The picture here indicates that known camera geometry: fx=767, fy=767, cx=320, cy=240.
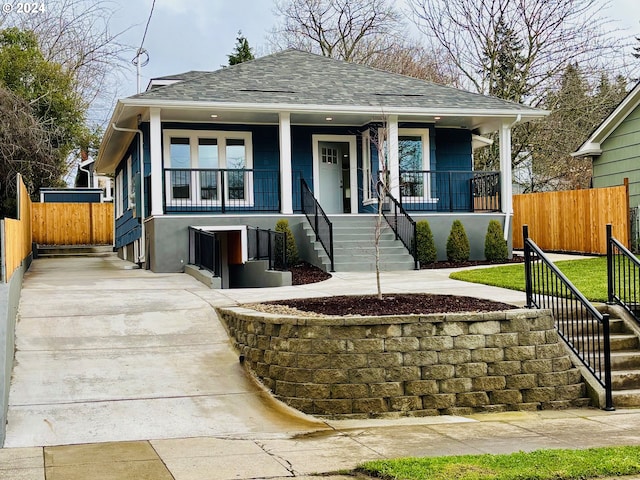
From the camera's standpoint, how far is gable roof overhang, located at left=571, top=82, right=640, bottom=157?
1975 cm

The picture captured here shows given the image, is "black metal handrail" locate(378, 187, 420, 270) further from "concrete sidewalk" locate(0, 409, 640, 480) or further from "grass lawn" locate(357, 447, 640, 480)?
"grass lawn" locate(357, 447, 640, 480)

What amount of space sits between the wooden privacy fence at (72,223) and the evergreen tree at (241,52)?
34.7 ft

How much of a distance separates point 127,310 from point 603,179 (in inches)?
605

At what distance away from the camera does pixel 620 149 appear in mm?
20750

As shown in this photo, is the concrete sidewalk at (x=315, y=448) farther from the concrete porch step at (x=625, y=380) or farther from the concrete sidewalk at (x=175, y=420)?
the concrete porch step at (x=625, y=380)

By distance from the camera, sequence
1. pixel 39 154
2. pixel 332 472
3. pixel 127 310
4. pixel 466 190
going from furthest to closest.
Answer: pixel 39 154, pixel 466 190, pixel 127 310, pixel 332 472

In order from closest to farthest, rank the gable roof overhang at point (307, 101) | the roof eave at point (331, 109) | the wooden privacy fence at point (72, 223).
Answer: the roof eave at point (331, 109)
the gable roof overhang at point (307, 101)
the wooden privacy fence at point (72, 223)

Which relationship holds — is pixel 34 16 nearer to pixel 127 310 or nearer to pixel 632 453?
pixel 127 310

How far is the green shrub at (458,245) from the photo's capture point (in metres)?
18.5

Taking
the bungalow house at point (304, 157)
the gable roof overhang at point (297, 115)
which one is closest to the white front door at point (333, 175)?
the bungalow house at point (304, 157)

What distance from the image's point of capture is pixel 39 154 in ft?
75.7

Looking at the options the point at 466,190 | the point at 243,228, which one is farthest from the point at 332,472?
→ the point at 466,190

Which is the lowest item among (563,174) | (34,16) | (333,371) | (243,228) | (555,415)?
(555,415)

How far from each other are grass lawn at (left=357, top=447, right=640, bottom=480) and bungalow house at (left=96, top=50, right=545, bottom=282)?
422 inches
